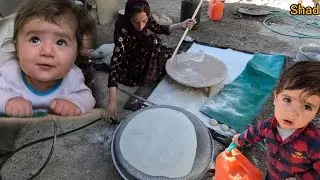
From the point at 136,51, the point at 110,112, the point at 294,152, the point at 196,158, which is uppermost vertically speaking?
the point at 294,152

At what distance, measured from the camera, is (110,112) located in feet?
8.06

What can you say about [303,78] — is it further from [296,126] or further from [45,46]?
[45,46]

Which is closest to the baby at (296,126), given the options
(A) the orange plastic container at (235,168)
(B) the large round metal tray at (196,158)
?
(A) the orange plastic container at (235,168)

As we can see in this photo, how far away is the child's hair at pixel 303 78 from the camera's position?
4.42ft

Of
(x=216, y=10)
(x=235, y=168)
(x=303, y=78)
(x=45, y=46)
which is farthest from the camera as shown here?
(x=216, y=10)

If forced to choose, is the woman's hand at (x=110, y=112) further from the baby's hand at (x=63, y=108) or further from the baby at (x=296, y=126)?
the baby's hand at (x=63, y=108)

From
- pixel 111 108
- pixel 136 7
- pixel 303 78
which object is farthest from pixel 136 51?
pixel 303 78

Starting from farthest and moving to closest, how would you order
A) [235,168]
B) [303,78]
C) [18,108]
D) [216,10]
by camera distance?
1. [216,10]
2. [235,168]
3. [303,78]
4. [18,108]

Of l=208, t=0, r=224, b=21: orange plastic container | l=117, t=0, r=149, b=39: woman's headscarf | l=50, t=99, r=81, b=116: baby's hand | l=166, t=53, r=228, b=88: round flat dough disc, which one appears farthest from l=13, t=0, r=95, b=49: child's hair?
l=208, t=0, r=224, b=21: orange plastic container

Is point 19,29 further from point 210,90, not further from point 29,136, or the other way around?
point 210,90

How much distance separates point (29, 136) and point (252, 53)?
103 inches

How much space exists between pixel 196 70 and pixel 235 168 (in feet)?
4.47

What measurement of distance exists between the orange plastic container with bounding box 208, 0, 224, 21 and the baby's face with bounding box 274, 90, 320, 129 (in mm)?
3158

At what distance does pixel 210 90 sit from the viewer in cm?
291
